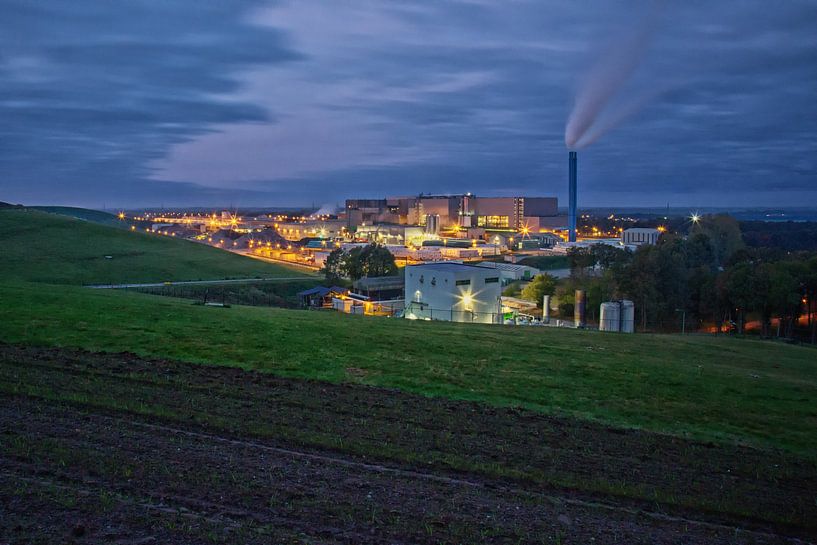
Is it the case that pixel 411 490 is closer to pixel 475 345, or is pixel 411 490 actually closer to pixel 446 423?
pixel 446 423

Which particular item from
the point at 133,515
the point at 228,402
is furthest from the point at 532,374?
the point at 133,515

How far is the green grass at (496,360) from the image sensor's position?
12.4 m

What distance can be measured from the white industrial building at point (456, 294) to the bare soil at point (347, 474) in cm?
2738

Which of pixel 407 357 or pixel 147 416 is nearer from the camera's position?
pixel 147 416

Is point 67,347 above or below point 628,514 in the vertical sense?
above

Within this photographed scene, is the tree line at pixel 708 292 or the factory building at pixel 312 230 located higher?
the factory building at pixel 312 230

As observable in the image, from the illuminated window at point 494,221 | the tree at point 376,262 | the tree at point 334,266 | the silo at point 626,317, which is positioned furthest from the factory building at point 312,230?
the silo at point 626,317

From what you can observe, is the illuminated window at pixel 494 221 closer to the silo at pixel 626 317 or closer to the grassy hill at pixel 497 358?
the silo at pixel 626 317

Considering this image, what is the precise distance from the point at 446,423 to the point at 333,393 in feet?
8.69

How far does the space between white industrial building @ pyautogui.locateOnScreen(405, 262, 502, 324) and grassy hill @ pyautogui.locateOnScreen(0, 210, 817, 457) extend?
1476 centimetres

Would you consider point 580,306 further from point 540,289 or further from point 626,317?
point 540,289

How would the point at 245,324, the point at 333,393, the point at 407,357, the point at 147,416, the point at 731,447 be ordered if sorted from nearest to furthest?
1. the point at 147,416
2. the point at 731,447
3. the point at 333,393
4. the point at 407,357
5. the point at 245,324

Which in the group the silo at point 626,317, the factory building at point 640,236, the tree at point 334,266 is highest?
the factory building at point 640,236

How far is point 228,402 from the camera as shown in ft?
35.7
